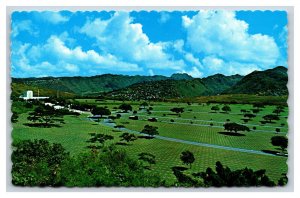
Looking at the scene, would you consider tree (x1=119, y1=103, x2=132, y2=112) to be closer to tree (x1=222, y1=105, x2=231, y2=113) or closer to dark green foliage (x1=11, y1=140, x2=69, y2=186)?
dark green foliage (x1=11, y1=140, x2=69, y2=186)

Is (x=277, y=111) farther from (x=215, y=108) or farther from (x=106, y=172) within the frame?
(x=106, y=172)

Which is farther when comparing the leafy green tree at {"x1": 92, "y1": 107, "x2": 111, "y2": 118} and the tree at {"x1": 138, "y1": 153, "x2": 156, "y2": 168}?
the leafy green tree at {"x1": 92, "y1": 107, "x2": 111, "y2": 118}

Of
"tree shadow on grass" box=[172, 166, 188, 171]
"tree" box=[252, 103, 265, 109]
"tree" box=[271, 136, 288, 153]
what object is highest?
"tree" box=[252, 103, 265, 109]

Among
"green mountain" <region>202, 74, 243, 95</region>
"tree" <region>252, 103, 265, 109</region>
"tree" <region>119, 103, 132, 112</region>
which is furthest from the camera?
"tree" <region>119, 103, 132, 112</region>

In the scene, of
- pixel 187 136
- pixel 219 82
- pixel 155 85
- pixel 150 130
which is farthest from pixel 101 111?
pixel 219 82

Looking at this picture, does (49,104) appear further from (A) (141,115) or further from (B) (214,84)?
(B) (214,84)

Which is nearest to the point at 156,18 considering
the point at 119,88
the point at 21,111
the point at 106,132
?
the point at 119,88

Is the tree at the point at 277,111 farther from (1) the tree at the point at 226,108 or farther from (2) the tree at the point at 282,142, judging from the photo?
(1) the tree at the point at 226,108

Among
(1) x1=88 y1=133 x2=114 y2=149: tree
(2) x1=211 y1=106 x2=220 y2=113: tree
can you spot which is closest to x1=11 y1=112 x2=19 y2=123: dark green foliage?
(1) x1=88 y1=133 x2=114 y2=149: tree
